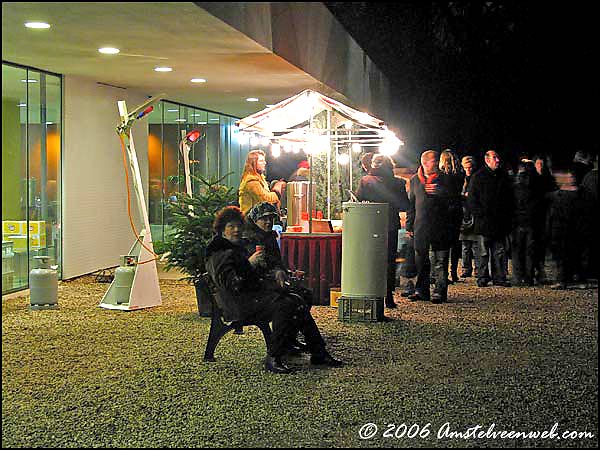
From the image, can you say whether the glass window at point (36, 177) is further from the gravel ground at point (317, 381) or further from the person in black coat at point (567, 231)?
the person in black coat at point (567, 231)

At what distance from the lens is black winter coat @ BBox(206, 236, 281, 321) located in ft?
19.5

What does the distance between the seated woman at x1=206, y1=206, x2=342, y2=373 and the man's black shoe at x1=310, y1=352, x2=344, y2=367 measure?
21 centimetres

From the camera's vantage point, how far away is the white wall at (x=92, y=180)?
10.7 meters

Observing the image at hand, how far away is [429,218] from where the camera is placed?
906cm

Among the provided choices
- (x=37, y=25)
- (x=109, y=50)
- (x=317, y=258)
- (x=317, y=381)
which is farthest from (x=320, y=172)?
(x=37, y=25)

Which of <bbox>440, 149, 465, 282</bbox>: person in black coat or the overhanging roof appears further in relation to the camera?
<bbox>440, 149, 465, 282</bbox>: person in black coat

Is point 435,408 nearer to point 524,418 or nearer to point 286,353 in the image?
point 524,418

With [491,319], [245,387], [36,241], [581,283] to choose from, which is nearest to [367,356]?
[245,387]

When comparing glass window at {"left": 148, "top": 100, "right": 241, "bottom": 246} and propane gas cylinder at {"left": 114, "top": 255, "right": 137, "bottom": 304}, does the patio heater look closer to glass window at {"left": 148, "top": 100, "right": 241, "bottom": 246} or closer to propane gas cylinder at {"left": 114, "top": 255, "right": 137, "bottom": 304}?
propane gas cylinder at {"left": 114, "top": 255, "right": 137, "bottom": 304}

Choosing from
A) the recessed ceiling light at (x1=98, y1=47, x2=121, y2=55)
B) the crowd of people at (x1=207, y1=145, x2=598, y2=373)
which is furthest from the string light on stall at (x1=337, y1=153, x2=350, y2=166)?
the recessed ceiling light at (x1=98, y1=47, x2=121, y2=55)

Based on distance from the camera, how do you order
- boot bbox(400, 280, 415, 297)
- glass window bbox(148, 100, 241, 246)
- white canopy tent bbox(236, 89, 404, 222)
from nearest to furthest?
boot bbox(400, 280, 415, 297) → white canopy tent bbox(236, 89, 404, 222) → glass window bbox(148, 100, 241, 246)

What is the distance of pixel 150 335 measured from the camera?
291 inches

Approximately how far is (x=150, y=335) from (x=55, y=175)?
12.1 feet

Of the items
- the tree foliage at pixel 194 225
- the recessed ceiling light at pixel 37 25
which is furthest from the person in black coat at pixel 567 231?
the tree foliage at pixel 194 225
